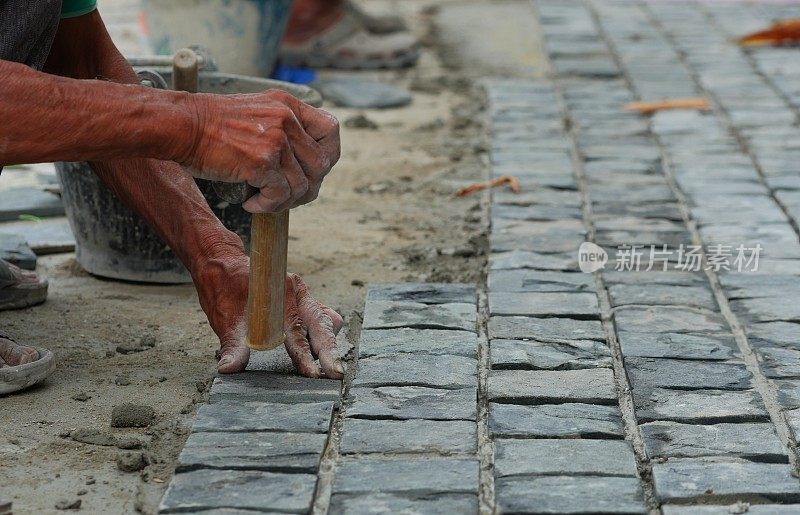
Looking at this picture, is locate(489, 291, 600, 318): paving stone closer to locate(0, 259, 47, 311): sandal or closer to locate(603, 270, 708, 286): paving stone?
locate(603, 270, 708, 286): paving stone

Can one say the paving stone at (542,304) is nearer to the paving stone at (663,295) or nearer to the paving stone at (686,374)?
the paving stone at (663,295)

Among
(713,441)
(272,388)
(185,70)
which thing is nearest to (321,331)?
(272,388)

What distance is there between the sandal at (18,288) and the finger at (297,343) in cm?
99

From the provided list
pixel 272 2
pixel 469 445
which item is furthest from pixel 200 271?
pixel 272 2

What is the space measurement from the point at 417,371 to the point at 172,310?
95 cm

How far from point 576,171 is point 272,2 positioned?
2.08 meters

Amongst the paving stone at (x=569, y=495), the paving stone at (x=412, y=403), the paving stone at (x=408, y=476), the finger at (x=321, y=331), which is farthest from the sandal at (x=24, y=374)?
the paving stone at (x=569, y=495)

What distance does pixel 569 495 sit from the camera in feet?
8.11

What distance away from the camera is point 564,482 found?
2.53 meters

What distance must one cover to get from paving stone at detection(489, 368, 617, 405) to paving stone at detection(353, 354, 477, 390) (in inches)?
3.0

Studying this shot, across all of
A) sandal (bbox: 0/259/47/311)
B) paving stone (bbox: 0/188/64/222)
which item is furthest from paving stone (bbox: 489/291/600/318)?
paving stone (bbox: 0/188/64/222)

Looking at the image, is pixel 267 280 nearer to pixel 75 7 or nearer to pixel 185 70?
pixel 185 70

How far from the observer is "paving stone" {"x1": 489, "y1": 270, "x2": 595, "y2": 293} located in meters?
3.73

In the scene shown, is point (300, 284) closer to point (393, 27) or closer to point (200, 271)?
point (200, 271)
